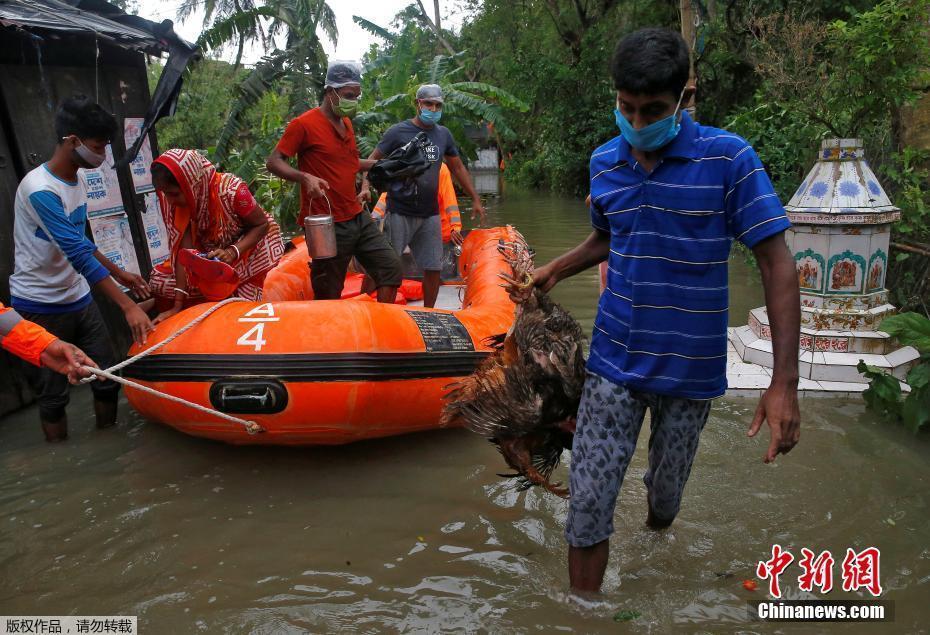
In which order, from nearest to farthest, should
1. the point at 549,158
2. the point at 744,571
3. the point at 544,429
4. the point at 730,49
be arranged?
the point at 544,429
the point at 744,571
the point at 730,49
the point at 549,158

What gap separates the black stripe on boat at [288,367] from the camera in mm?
3428

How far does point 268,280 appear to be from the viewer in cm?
523

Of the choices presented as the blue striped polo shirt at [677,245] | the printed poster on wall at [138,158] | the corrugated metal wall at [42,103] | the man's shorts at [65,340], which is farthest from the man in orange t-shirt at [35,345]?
the printed poster on wall at [138,158]

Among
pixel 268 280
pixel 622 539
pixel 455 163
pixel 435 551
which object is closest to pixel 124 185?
pixel 268 280

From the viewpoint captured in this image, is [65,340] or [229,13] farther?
[229,13]

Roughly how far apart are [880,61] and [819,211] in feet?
3.98

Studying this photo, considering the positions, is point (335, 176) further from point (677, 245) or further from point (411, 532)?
point (677, 245)

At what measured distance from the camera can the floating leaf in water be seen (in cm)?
247

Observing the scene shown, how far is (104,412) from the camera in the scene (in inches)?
166

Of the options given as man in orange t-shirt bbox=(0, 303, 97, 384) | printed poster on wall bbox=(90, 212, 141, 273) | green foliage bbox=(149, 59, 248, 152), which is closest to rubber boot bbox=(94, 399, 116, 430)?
printed poster on wall bbox=(90, 212, 141, 273)

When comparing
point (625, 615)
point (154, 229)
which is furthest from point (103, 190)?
point (625, 615)

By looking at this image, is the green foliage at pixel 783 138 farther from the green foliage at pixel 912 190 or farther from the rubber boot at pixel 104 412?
the rubber boot at pixel 104 412

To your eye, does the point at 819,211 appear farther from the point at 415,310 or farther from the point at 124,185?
the point at 124,185

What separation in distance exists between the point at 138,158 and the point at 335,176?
1.79m
